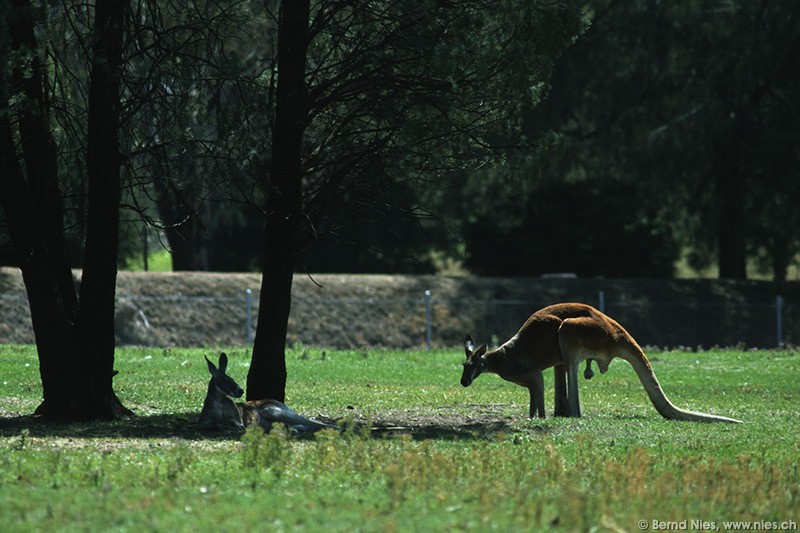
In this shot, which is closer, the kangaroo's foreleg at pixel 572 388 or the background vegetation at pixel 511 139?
the background vegetation at pixel 511 139

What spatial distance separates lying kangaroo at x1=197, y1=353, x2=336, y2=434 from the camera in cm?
1334

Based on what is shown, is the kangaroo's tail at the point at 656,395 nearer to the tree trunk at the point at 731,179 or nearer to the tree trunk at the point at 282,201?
the tree trunk at the point at 282,201

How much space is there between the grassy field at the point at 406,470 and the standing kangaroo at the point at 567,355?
16.9 inches

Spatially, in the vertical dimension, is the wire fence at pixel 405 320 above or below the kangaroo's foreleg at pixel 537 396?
above

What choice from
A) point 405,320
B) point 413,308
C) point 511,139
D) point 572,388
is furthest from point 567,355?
point 413,308

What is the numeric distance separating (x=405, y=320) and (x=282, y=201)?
2117 cm

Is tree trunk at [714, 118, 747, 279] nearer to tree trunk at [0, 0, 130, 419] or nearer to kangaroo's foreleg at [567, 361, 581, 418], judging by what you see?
kangaroo's foreleg at [567, 361, 581, 418]

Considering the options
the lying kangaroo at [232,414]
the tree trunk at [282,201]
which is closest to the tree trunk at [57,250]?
the lying kangaroo at [232,414]

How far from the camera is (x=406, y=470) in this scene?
10148 millimetres

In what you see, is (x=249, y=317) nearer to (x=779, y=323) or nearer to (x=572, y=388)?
(x=779, y=323)

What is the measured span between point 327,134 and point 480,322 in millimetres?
21025

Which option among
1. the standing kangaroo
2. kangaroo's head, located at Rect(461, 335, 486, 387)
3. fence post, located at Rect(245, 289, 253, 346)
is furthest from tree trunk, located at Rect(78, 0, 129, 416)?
fence post, located at Rect(245, 289, 253, 346)

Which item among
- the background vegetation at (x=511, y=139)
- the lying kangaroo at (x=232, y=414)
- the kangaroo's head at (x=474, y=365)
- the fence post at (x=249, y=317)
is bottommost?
the lying kangaroo at (x=232, y=414)

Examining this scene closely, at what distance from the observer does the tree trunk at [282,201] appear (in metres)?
14.5
